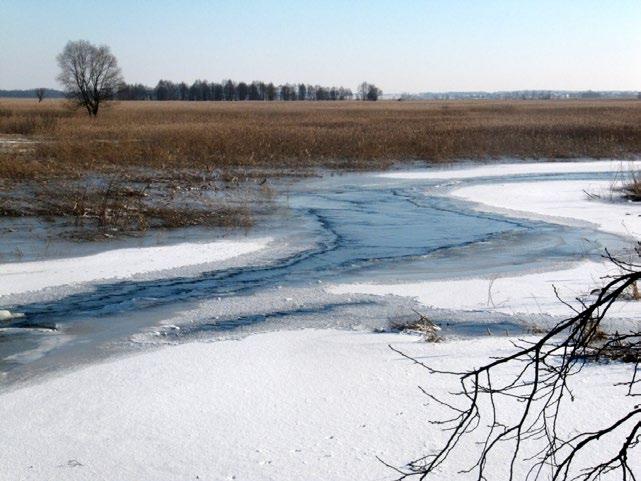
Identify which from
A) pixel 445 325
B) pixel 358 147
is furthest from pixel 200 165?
pixel 445 325

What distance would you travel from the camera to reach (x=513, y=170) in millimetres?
21203

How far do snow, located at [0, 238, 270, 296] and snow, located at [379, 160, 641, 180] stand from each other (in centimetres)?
972

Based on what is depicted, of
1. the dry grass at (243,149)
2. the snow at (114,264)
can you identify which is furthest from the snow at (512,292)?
the dry grass at (243,149)

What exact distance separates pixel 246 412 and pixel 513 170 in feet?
58.1

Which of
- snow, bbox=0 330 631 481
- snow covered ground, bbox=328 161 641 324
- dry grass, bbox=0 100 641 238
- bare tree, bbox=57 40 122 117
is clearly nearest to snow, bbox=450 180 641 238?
snow covered ground, bbox=328 161 641 324

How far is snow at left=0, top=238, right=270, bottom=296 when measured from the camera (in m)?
8.62

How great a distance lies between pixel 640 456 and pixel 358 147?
70.5ft

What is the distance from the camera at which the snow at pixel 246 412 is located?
4055 mm

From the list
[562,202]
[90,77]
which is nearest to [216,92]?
[90,77]

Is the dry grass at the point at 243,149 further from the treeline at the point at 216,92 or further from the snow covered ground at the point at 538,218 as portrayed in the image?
the treeline at the point at 216,92

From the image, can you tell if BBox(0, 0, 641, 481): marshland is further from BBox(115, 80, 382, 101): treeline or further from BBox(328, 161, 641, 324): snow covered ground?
BBox(115, 80, 382, 101): treeline

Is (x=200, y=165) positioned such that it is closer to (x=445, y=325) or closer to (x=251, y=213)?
(x=251, y=213)

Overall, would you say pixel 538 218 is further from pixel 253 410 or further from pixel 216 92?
pixel 216 92

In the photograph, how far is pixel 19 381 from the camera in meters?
5.43
